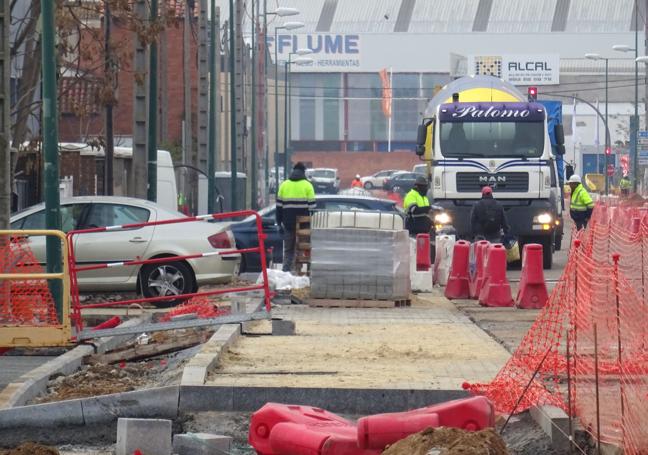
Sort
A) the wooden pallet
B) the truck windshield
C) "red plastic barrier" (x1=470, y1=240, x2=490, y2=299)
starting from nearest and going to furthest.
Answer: the wooden pallet < "red plastic barrier" (x1=470, y1=240, x2=490, y2=299) < the truck windshield

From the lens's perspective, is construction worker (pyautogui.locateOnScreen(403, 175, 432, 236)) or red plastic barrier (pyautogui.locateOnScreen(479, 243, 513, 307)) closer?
red plastic barrier (pyautogui.locateOnScreen(479, 243, 513, 307))

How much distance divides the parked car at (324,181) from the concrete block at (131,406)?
221ft

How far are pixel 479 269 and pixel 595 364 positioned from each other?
13.7m

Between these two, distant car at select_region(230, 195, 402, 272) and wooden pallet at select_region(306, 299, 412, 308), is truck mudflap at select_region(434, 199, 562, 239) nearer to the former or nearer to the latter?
distant car at select_region(230, 195, 402, 272)

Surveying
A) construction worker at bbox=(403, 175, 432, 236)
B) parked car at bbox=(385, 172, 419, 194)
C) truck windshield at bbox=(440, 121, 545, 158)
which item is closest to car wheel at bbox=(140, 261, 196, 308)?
construction worker at bbox=(403, 175, 432, 236)

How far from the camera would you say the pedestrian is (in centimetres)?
2602

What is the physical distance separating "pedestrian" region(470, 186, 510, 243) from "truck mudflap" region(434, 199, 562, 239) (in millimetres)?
2980

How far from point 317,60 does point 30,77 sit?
303ft

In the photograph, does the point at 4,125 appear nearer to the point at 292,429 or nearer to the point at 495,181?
the point at 292,429

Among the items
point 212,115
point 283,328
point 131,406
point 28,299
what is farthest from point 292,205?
point 212,115

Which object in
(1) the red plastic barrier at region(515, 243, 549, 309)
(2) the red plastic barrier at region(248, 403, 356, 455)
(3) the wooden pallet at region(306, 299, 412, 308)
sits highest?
(2) the red plastic barrier at region(248, 403, 356, 455)

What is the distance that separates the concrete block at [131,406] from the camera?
10453mm

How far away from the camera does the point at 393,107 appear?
11744 centimetres

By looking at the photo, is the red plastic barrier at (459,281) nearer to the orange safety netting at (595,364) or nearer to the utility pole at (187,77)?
the orange safety netting at (595,364)
